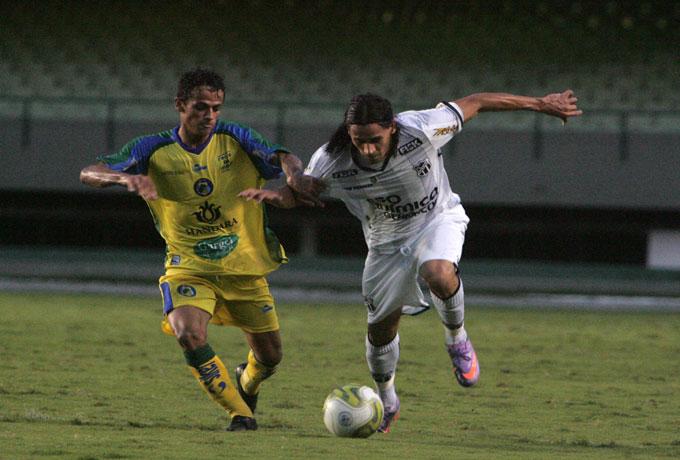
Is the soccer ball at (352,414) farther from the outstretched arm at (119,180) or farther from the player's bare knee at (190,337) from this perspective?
the outstretched arm at (119,180)

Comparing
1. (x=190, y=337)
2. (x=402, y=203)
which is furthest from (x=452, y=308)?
(x=190, y=337)

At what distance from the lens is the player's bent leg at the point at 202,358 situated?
5344 mm

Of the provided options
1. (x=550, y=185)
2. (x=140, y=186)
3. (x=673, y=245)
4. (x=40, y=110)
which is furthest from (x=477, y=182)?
(x=140, y=186)

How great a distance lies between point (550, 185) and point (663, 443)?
460 inches

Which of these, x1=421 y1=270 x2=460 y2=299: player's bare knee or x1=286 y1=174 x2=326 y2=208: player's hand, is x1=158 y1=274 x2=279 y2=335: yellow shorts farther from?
x1=421 y1=270 x2=460 y2=299: player's bare knee

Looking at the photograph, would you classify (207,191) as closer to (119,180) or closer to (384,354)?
(119,180)

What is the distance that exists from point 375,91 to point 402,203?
527 inches

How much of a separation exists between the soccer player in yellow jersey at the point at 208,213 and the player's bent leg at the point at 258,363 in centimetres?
16

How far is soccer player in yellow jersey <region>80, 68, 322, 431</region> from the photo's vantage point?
5352 millimetres

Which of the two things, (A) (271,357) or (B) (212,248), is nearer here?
(B) (212,248)

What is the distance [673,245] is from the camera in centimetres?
1680

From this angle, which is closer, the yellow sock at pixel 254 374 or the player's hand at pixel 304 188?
the player's hand at pixel 304 188

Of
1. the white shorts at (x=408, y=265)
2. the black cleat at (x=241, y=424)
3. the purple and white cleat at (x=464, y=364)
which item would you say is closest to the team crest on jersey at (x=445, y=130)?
the white shorts at (x=408, y=265)

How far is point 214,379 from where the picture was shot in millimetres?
5430
